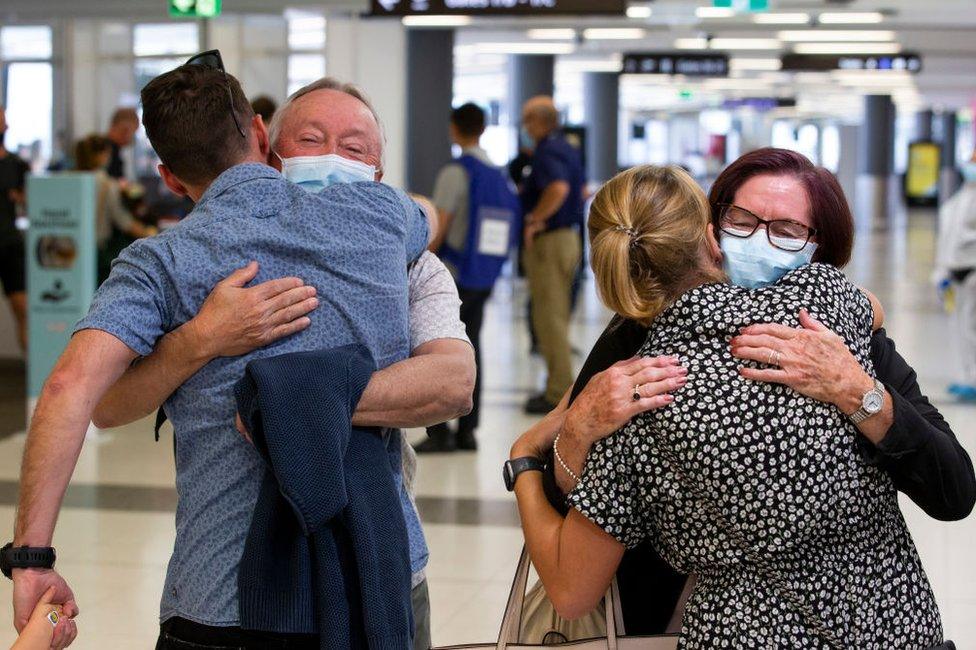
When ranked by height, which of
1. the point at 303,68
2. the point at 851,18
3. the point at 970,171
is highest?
the point at 851,18

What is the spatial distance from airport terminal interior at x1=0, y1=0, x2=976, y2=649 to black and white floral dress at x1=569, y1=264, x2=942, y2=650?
1.12 meters

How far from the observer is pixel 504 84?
34.0 meters

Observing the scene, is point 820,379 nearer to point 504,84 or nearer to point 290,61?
point 290,61

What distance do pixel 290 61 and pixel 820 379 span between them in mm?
10036

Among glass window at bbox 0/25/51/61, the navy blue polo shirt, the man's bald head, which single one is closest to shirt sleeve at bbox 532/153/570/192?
the navy blue polo shirt

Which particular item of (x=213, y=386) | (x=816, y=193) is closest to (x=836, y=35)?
(x=816, y=193)

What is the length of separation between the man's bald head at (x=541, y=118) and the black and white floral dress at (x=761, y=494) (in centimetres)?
625

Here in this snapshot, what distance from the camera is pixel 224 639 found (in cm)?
176

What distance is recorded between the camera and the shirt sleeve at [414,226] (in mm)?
1909

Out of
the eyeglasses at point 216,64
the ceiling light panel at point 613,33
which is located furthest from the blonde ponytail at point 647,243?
the ceiling light panel at point 613,33

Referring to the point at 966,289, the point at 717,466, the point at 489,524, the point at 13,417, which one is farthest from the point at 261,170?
the point at 966,289

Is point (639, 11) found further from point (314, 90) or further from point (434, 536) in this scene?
point (314, 90)

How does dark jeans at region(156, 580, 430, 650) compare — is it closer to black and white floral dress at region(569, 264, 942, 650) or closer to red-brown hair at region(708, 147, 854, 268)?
black and white floral dress at region(569, 264, 942, 650)

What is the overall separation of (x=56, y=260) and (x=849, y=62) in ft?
44.0
